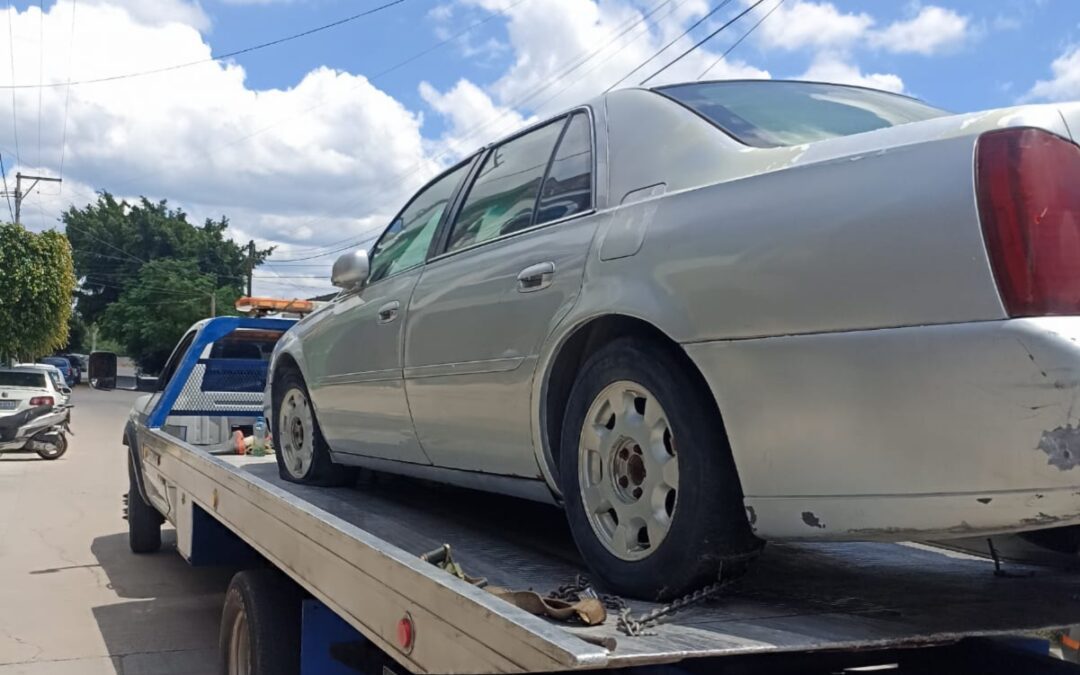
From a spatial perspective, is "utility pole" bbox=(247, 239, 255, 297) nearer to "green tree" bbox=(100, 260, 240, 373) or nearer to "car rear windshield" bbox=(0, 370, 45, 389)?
"green tree" bbox=(100, 260, 240, 373)

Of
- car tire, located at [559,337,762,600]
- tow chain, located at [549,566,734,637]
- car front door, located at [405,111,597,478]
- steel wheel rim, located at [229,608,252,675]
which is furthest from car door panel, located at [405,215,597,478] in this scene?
steel wheel rim, located at [229,608,252,675]

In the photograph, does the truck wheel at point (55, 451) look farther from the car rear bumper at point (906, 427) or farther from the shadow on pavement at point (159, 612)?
the car rear bumper at point (906, 427)

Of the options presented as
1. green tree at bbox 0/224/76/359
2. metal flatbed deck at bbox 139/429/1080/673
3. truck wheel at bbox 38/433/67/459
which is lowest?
truck wheel at bbox 38/433/67/459

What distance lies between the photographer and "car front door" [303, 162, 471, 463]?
3.83 metres

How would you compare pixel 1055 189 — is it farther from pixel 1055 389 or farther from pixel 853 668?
pixel 853 668

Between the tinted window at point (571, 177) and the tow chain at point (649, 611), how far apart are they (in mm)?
1125

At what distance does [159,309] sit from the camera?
4825cm

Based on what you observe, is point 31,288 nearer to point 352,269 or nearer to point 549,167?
point 352,269

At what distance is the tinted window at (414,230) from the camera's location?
157 inches

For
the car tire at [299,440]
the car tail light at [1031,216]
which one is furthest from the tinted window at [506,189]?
the car tail light at [1031,216]

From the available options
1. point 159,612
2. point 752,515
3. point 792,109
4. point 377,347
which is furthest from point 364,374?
point 159,612

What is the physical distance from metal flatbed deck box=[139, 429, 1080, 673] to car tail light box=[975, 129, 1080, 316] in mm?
712

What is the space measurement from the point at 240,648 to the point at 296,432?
4.00 feet

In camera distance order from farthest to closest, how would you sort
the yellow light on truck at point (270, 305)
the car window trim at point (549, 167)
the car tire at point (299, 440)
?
the yellow light on truck at point (270, 305), the car tire at point (299, 440), the car window trim at point (549, 167)
